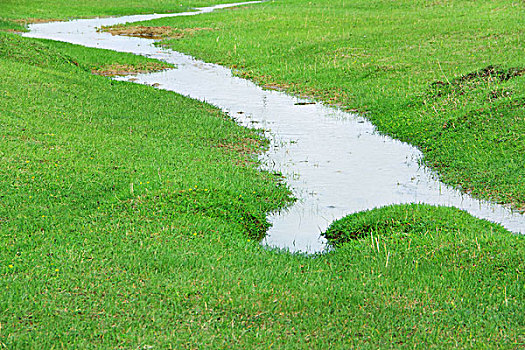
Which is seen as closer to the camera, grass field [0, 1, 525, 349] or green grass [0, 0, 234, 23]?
grass field [0, 1, 525, 349]

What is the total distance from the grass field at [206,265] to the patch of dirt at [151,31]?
92.8 ft

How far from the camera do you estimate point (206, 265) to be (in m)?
9.58

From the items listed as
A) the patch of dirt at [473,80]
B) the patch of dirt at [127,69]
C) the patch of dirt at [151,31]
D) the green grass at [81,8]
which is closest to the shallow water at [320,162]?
the patch of dirt at [127,69]

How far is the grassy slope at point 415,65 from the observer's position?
1659 cm

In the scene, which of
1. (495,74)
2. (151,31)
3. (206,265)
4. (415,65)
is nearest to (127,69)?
(415,65)

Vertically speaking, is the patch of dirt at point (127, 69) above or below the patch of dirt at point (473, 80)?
below

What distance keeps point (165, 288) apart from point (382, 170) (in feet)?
29.7

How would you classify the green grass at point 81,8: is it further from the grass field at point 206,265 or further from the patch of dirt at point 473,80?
the grass field at point 206,265

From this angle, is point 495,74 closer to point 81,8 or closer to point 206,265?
point 206,265

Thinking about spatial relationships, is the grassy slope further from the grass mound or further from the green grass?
the green grass

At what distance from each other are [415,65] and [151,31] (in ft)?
84.3

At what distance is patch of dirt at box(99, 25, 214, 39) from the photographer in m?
43.0

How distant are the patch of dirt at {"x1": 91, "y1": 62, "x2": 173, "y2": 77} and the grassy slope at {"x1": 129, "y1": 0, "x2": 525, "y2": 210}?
378cm

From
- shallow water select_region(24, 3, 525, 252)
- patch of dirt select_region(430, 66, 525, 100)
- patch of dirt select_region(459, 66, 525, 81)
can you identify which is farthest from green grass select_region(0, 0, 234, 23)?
patch of dirt select_region(459, 66, 525, 81)
